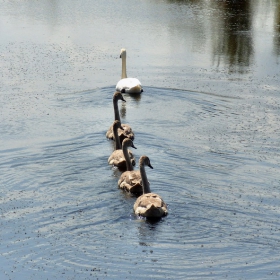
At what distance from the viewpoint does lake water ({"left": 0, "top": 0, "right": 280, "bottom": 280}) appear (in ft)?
35.5

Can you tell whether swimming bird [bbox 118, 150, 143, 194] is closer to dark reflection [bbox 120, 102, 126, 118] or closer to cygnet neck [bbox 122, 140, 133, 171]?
cygnet neck [bbox 122, 140, 133, 171]

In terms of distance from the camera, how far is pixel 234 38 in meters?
27.3

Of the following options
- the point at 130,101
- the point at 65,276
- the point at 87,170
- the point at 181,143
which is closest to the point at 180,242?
the point at 65,276

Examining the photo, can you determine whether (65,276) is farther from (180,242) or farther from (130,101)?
(130,101)

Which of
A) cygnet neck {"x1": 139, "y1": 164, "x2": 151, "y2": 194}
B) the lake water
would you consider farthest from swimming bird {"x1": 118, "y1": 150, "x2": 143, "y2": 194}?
cygnet neck {"x1": 139, "y1": 164, "x2": 151, "y2": 194}

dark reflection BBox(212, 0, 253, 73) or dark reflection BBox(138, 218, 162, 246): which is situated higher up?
dark reflection BBox(212, 0, 253, 73)

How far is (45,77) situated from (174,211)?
33.6 ft

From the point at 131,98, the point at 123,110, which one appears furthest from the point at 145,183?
the point at 131,98

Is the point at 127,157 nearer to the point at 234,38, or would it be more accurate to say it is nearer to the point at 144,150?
the point at 144,150

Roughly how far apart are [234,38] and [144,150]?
12.9m

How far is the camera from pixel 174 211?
12.3 meters

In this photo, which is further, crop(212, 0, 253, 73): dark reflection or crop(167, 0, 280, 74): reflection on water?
crop(167, 0, 280, 74): reflection on water

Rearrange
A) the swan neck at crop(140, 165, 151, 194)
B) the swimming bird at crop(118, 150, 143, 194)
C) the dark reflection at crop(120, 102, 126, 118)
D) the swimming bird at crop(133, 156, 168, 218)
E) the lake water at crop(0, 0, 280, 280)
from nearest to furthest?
the lake water at crop(0, 0, 280, 280) → the swimming bird at crop(133, 156, 168, 218) → the swan neck at crop(140, 165, 151, 194) → the swimming bird at crop(118, 150, 143, 194) → the dark reflection at crop(120, 102, 126, 118)

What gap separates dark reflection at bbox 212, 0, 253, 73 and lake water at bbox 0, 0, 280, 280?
0.36 feet
